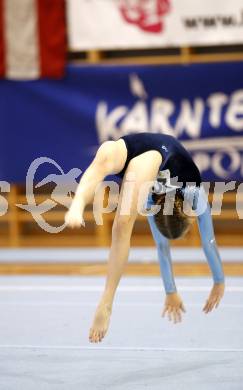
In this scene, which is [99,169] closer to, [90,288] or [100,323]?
[100,323]

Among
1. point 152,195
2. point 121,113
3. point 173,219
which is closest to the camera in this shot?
point 173,219

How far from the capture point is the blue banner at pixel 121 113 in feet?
22.8

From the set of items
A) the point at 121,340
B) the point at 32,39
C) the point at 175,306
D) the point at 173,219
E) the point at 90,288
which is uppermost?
the point at 173,219

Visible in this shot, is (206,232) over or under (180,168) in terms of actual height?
under

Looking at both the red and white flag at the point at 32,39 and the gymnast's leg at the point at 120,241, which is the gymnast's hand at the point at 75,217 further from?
the red and white flag at the point at 32,39

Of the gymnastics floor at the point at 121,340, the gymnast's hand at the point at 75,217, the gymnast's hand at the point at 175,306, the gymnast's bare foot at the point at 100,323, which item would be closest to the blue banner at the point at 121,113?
the gymnastics floor at the point at 121,340

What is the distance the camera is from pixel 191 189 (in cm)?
359

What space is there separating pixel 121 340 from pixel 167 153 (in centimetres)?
99

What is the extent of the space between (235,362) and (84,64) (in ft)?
14.0

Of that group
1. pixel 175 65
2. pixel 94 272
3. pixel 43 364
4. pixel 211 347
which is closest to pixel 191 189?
pixel 211 347

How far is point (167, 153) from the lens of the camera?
354cm

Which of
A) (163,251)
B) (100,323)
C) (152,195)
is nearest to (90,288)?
(163,251)

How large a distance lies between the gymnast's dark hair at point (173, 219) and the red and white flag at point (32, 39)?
378 cm

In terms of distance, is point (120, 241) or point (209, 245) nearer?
point (120, 241)
